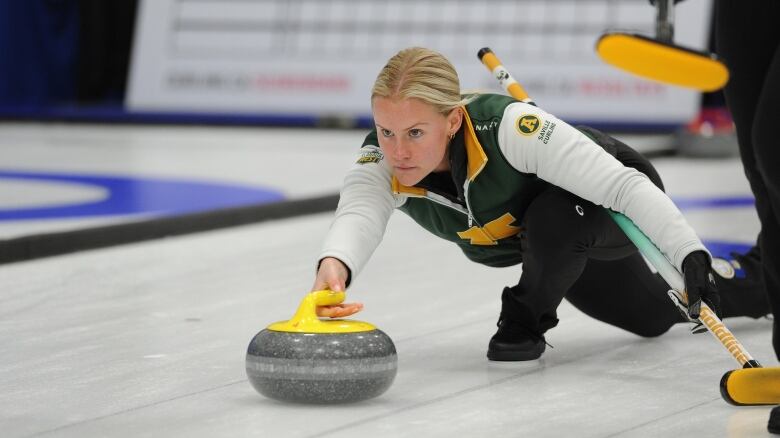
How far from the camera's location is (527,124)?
2.58 m

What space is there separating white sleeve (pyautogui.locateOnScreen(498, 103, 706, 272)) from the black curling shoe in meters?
0.35

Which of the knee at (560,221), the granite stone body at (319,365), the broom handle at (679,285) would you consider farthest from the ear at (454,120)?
the granite stone body at (319,365)

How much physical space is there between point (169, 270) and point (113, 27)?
24.4ft

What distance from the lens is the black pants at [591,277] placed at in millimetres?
2654

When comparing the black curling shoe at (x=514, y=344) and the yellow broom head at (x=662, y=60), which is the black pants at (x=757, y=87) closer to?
the yellow broom head at (x=662, y=60)

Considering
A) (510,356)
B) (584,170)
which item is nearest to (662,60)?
(584,170)

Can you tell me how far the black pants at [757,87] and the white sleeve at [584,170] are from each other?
0.16m

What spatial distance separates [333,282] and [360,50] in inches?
288

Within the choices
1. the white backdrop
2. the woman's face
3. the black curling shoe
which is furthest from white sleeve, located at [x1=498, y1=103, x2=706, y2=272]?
the white backdrop

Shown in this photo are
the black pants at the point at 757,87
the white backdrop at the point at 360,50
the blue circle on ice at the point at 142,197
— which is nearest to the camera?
the black pants at the point at 757,87

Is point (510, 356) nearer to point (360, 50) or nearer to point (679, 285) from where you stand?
point (679, 285)

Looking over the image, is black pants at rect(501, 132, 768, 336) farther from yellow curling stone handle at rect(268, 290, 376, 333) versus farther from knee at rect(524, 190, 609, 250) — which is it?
yellow curling stone handle at rect(268, 290, 376, 333)

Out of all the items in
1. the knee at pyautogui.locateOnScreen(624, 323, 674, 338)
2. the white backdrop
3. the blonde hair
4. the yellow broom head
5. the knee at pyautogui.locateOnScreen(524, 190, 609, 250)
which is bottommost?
the white backdrop

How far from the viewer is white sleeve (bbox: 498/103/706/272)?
2.42 metres
